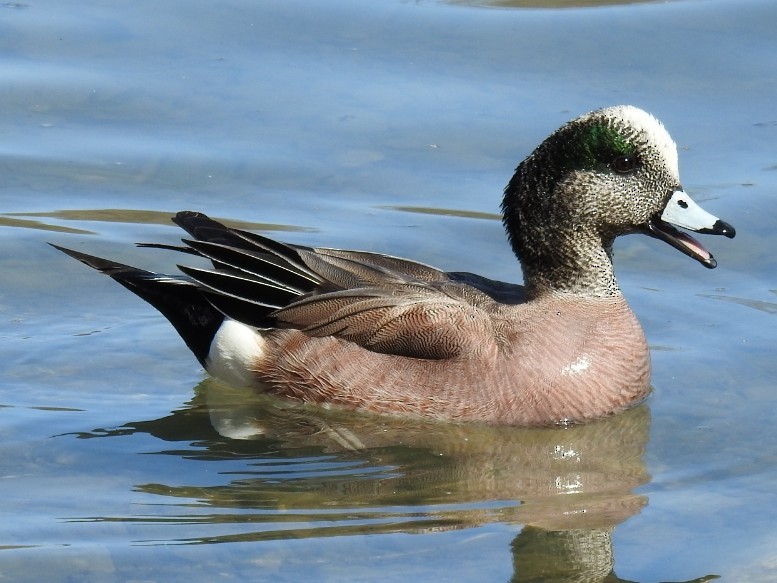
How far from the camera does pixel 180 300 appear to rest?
726cm

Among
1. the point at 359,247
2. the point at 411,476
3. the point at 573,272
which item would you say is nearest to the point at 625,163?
the point at 573,272

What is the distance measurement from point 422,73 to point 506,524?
15.6ft

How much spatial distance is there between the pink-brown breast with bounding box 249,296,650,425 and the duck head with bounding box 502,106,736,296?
17 centimetres

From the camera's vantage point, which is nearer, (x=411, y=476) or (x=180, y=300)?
(x=411, y=476)

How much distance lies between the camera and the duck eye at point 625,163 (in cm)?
681

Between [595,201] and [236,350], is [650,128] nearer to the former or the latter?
[595,201]

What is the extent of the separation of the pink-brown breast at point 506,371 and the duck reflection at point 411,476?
0.27ft

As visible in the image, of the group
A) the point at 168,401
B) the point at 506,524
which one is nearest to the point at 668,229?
the point at 506,524

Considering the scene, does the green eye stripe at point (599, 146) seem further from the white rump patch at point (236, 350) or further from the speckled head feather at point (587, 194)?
the white rump patch at point (236, 350)

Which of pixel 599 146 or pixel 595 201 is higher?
pixel 599 146

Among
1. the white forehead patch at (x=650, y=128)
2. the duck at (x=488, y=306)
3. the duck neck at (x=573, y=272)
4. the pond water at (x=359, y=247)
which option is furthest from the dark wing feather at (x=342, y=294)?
the white forehead patch at (x=650, y=128)

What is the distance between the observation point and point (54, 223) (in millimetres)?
8406

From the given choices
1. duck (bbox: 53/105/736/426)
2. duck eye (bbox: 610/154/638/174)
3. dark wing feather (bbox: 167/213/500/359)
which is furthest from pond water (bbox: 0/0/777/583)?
duck eye (bbox: 610/154/638/174)

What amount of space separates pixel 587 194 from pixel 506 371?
0.87 metres
